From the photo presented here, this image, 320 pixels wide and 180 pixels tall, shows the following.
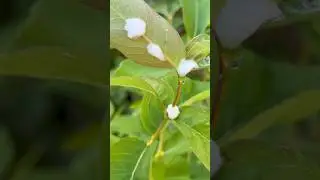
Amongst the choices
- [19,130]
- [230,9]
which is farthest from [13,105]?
[230,9]

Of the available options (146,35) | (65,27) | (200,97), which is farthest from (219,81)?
(65,27)

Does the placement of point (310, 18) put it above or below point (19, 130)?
above

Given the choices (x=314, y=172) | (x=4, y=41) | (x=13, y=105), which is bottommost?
(x=314, y=172)

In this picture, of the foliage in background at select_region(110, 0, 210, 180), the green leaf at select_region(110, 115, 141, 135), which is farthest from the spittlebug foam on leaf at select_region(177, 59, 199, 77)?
the green leaf at select_region(110, 115, 141, 135)

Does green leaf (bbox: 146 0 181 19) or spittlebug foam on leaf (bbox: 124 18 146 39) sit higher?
green leaf (bbox: 146 0 181 19)

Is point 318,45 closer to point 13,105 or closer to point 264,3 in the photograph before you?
point 264,3

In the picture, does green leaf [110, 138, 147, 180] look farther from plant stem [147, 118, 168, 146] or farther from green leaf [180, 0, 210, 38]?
green leaf [180, 0, 210, 38]
